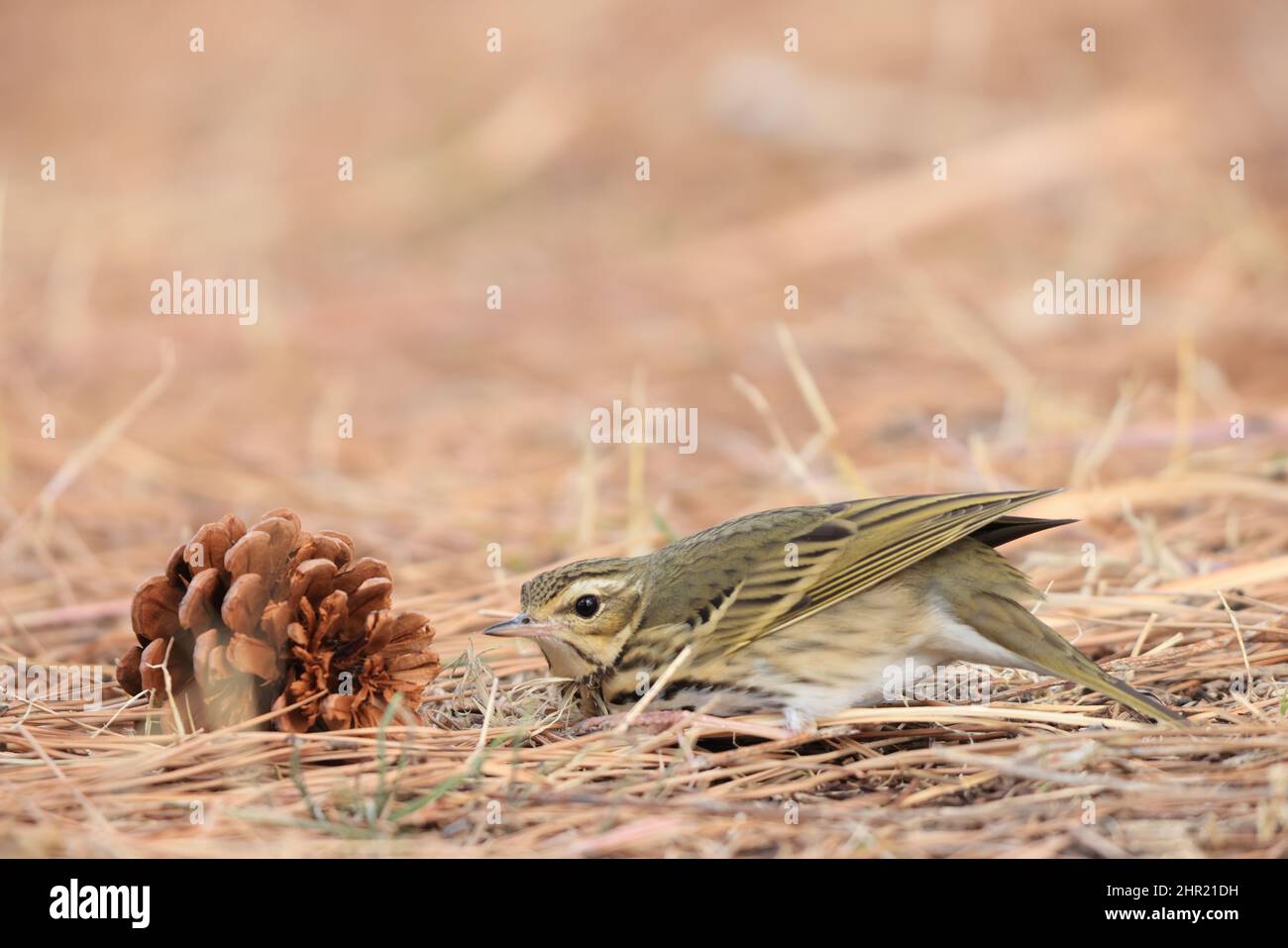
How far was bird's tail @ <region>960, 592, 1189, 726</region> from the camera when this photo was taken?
11.4 feet

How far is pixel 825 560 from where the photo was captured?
3.87 metres

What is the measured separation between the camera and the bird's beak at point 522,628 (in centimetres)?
361

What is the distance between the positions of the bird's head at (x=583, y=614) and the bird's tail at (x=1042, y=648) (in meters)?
0.88

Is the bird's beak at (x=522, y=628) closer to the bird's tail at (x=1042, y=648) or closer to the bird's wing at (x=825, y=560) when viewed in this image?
the bird's wing at (x=825, y=560)

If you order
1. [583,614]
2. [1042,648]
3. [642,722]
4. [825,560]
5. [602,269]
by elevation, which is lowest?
→ [642,722]

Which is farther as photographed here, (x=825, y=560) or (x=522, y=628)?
(x=825, y=560)

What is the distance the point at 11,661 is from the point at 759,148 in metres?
8.34

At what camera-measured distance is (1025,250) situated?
32.0 feet

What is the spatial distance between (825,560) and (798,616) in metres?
0.19

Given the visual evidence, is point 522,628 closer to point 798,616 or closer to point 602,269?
point 798,616

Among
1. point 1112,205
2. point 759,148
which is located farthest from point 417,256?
point 1112,205

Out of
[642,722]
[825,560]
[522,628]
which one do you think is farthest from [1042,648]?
[522,628]

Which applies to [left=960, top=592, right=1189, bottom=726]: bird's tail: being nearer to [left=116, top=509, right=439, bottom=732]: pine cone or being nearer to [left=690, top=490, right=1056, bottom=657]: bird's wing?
[left=690, top=490, right=1056, bottom=657]: bird's wing

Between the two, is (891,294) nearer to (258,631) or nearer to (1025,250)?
(1025,250)
